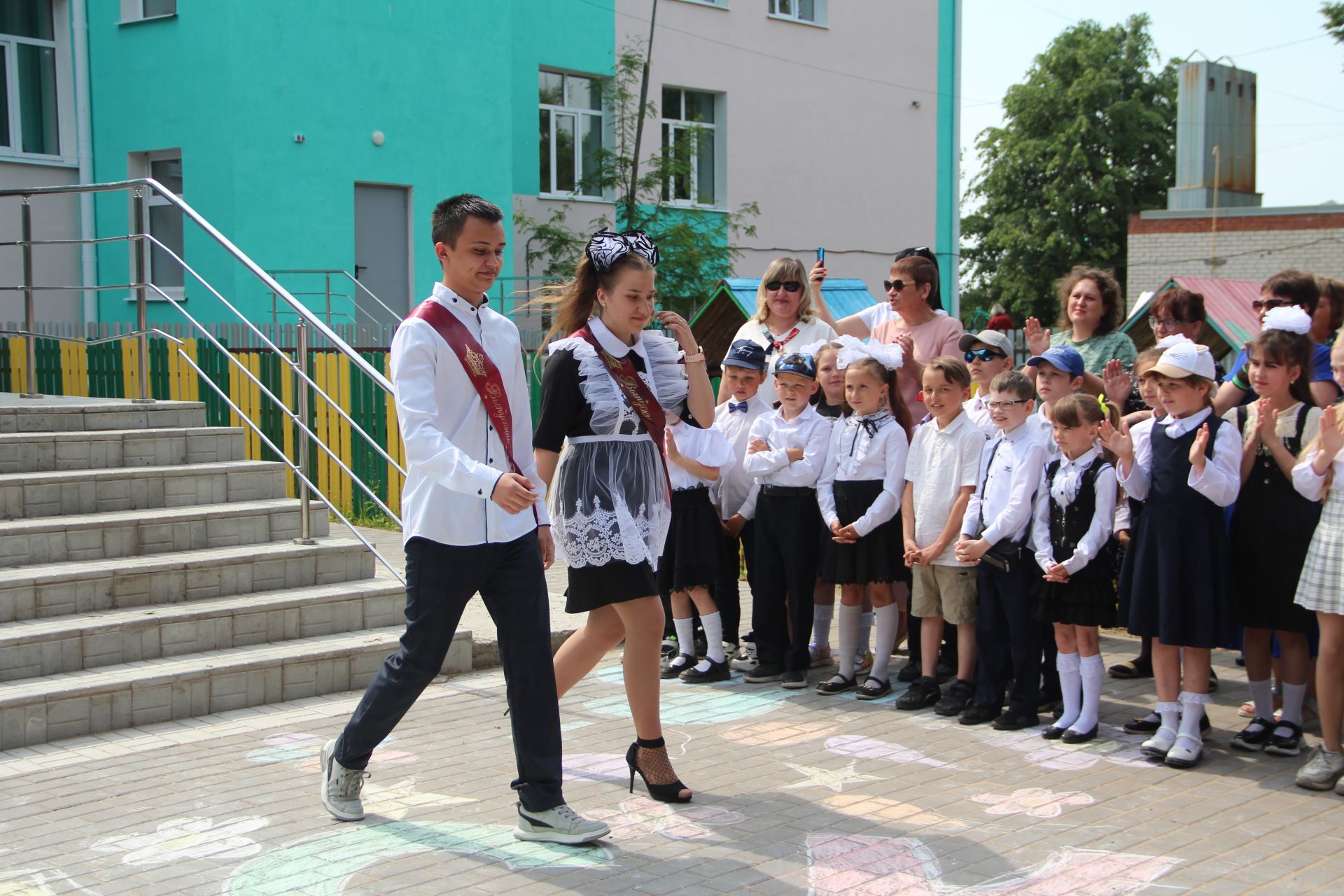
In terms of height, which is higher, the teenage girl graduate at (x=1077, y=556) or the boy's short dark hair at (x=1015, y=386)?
the boy's short dark hair at (x=1015, y=386)

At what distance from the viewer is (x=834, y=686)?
6.56 m

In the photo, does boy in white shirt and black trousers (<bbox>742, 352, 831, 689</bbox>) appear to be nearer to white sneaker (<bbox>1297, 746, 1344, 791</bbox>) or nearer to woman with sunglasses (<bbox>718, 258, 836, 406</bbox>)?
woman with sunglasses (<bbox>718, 258, 836, 406</bbox>)

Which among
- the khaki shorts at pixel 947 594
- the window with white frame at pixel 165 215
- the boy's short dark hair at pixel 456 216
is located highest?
the window with white frame at pixel 165 215

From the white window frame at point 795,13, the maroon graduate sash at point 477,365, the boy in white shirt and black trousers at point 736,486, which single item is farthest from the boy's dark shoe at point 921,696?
the white window frame at point 795,13

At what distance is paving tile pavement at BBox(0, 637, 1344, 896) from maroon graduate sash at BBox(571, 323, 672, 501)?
1378 millimetres

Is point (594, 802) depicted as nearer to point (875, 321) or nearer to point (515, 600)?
point (515, 600)

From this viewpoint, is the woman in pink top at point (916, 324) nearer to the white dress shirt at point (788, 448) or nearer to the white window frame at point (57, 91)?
the white dress shirt at point (788, 448)

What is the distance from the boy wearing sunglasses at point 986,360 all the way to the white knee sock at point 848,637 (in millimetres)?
1141

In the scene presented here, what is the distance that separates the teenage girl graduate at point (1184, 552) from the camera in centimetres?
530

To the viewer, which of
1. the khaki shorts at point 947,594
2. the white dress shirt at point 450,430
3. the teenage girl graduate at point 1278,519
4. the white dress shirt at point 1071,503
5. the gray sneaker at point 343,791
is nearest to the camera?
the white dress shirt at point 450,430

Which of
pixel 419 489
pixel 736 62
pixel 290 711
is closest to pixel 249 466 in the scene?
pixel 290 711

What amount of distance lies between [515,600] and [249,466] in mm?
3899

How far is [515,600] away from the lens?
175 inches

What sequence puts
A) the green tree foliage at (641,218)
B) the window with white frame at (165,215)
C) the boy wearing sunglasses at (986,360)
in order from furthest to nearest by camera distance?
the green tree foliage at (641,218), the window with white frame at (165,215), the boy wearing sunglasses at (986,360)
